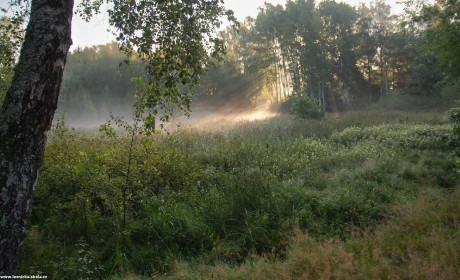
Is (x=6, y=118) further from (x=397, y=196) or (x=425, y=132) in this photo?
(x=425, y=132)

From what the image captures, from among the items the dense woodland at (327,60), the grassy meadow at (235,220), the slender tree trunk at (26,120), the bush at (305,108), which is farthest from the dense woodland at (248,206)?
the dense woodland at (327,60)

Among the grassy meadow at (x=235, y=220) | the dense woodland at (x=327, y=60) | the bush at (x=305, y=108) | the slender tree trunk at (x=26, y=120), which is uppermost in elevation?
the dense woodland at (x=327, y=60)

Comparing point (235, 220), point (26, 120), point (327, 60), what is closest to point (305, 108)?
point (327, 60)

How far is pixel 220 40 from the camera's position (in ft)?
11.9

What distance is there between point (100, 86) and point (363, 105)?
41.7 metres

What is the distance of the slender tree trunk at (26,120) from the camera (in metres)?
2.77

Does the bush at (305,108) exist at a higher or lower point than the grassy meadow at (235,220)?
higher

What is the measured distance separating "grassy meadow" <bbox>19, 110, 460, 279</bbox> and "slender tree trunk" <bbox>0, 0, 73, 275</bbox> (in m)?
1.36

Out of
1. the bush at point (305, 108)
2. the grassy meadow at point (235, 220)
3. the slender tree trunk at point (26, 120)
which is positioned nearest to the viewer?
the slender tree trunk at point (26, 120)

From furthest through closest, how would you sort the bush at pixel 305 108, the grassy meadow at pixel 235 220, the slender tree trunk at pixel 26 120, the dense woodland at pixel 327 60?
the dense woodland at pixel 327 60 → the bush at pixel 305 108 → the grassy meadow at pixel 235 220 → the slender tree trunk at pixel 26 120

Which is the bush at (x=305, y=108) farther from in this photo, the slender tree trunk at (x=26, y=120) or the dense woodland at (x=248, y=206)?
the slender tree trunk at (x=26, y=120)

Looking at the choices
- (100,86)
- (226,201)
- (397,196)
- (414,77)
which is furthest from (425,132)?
(100,86)

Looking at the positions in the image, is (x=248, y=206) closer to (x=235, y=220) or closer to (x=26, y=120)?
(x=235, y=220)

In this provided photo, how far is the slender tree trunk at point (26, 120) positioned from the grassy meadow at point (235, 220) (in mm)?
1365
